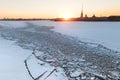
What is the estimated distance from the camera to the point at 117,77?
19.7 feet

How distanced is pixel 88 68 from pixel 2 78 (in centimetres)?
291

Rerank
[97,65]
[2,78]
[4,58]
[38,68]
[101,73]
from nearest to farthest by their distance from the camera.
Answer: [2,78]
[101,73]
[38,68]
[97,65]
[4,58]

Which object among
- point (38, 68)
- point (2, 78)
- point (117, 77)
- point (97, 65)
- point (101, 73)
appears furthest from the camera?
point (97, 65)

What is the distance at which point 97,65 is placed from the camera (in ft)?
24.2

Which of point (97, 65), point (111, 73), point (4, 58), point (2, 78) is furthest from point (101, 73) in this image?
point (4, 58)

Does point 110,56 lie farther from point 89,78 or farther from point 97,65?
point 89,78

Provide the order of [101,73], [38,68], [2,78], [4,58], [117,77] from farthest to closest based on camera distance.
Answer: [4,58]
[38,68]
[101,73]
[117,77]
[2,78]

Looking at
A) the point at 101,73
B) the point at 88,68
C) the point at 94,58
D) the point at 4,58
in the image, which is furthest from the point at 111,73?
the point at 4,58

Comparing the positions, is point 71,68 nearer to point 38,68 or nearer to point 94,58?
point 38,68

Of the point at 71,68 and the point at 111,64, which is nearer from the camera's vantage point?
the point at 71,68

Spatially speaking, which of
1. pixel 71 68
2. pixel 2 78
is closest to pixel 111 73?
pixel 71 68

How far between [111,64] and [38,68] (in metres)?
2.70

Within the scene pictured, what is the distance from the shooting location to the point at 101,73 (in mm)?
6391

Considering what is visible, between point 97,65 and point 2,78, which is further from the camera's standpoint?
point 97,65
